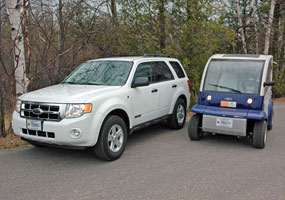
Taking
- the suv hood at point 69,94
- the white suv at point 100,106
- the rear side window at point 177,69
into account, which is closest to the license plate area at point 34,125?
the white suv at point 100,106

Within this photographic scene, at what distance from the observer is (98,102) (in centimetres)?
495

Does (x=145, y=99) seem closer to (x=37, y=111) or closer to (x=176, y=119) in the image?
(x=176, y=119)

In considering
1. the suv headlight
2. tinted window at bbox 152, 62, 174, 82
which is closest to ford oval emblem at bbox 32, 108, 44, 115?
the suv headlight

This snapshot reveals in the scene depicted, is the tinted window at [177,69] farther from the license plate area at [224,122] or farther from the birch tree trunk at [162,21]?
the birch tree trunk at [162,21]

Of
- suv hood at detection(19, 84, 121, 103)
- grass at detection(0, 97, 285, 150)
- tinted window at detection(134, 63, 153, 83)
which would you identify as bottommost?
grass at detection(0, 97, 285, 150)

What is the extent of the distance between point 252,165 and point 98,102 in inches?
112

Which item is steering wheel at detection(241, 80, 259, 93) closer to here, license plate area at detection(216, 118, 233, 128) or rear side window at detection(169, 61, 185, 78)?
license plate area at detection(216, 118, 233, 128)

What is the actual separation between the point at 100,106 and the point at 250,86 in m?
3.26

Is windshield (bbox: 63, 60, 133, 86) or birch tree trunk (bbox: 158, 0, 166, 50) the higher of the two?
birch tree trunk (bbox: 158, 0, 166, 50)

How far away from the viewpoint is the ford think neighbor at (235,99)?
5852 mm

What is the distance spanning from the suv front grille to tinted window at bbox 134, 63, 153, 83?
6.52 ft

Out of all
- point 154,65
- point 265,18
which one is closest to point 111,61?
point 154,65

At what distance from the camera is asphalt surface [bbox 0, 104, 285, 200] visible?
397cm

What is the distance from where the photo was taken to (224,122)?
595 cm
